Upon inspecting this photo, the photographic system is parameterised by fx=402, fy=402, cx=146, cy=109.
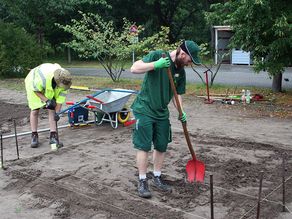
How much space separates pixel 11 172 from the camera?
5.05 meters

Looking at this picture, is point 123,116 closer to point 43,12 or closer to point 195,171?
point 195,171

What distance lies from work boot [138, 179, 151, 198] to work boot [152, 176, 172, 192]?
0.21 metres

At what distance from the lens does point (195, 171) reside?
4473 mm

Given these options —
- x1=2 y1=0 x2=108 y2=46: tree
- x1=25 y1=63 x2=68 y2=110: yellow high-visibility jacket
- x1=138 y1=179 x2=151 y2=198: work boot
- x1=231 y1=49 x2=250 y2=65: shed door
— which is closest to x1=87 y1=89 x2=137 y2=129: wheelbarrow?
x1=25 y1=63 x2=68 y2=110: yellow high-visibility jacket

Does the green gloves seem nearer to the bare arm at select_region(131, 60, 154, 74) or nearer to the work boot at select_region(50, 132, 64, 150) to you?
the bare arm at select_region(131, 60, 154, 74)

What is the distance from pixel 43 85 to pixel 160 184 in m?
2.57

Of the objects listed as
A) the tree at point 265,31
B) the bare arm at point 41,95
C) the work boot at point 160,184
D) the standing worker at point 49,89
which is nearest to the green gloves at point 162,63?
the work boot at point 160,184

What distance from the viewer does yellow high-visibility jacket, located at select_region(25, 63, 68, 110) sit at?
5898 millimetres

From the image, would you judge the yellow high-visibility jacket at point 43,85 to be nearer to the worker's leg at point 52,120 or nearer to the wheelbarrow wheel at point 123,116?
the worker's leg at point 52,120

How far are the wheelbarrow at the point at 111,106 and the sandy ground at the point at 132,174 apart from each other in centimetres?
20

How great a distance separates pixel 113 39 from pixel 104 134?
7.56m

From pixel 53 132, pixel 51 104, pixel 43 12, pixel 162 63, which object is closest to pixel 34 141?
pixel 53 132

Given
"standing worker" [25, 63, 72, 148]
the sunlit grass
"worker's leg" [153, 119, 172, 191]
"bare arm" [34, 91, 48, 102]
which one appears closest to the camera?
"worker's leg" [153, 119, 172, 191]

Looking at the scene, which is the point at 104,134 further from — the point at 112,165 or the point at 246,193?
the point at 246,193
